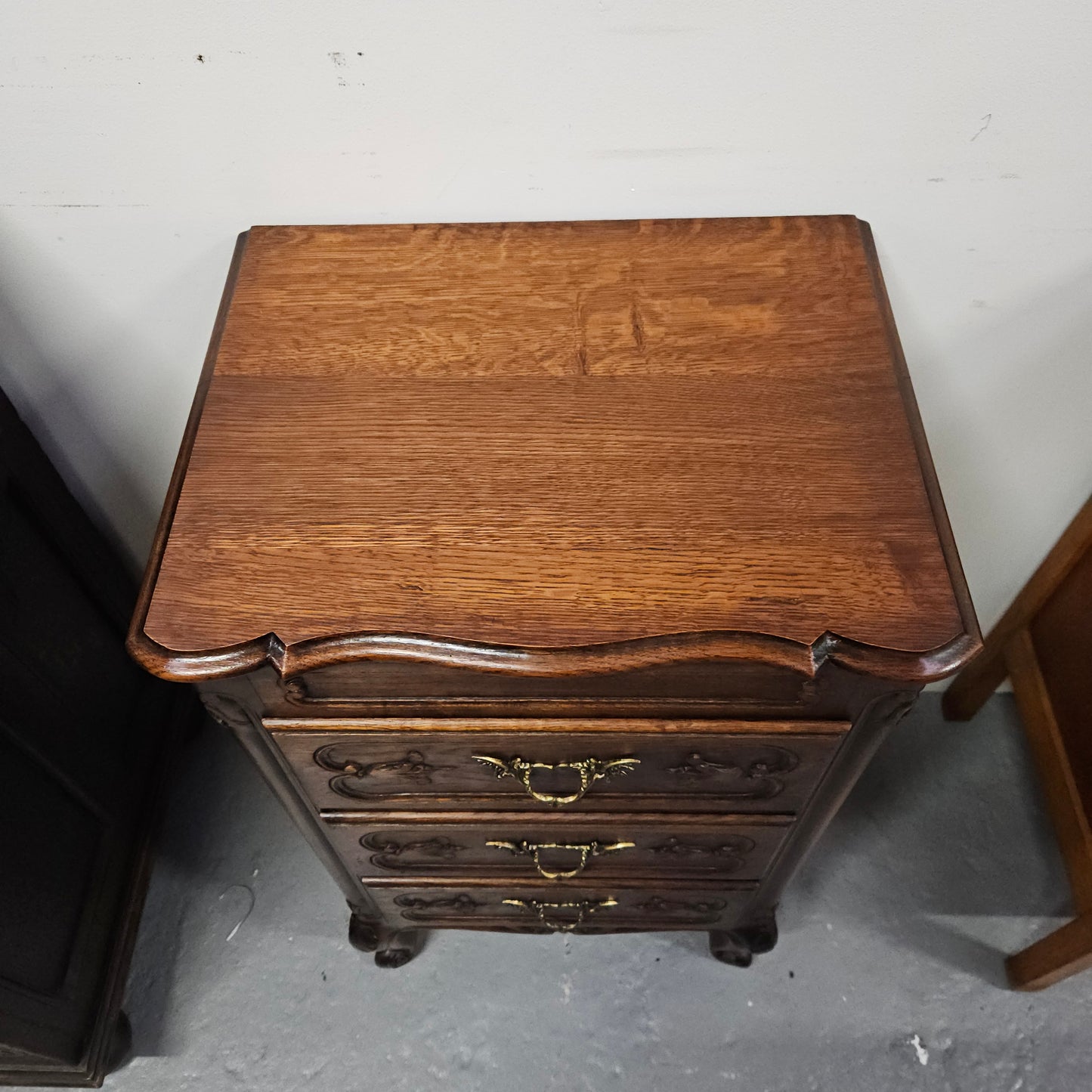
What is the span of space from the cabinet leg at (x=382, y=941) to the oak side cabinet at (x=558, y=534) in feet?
1.24

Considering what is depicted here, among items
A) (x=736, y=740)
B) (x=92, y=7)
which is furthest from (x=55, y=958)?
(x=92, y=7)

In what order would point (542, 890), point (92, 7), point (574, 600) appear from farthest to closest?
point (542, 890) → point (92, 7) → point (574, 600)

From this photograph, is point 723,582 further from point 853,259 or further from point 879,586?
point 853,259

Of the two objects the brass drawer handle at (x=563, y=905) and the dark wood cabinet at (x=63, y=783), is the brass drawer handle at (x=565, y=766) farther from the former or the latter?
the dark wood cabinet at (x=63, y=783)

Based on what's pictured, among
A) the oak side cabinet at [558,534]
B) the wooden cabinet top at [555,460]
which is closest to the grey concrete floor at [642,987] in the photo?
the oak side cabinet at [558,534]

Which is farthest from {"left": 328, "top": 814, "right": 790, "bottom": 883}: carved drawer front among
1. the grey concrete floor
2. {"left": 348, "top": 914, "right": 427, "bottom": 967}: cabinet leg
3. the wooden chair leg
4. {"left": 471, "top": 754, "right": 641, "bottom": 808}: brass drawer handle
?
the wooden chair leg

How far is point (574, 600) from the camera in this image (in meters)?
0.59

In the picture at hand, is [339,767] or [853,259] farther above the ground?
[853,259]

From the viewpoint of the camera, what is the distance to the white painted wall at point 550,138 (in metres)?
0.70

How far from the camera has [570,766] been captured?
0.72 meters

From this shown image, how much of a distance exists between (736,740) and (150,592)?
1.50 ft

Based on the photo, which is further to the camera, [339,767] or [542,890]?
[542,890]

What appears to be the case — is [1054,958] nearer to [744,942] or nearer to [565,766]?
[744,942]

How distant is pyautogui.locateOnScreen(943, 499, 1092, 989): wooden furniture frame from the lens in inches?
44.9
